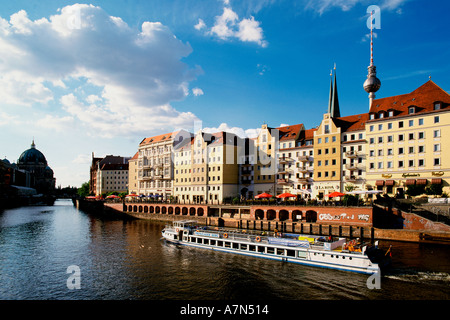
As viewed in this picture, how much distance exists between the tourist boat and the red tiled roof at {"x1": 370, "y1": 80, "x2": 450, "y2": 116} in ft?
125

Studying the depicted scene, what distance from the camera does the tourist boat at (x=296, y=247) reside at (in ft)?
122

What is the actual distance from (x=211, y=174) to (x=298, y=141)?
92.7 ft

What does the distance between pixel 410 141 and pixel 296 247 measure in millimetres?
40308

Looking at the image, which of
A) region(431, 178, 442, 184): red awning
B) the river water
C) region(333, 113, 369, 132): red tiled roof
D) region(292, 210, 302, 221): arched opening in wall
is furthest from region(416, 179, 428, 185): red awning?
region(292, 210, 302, 221): arched opening in wall

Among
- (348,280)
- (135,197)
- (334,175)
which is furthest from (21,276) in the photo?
(135,197)

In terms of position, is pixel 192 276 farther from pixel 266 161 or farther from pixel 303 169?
pixel 266 161

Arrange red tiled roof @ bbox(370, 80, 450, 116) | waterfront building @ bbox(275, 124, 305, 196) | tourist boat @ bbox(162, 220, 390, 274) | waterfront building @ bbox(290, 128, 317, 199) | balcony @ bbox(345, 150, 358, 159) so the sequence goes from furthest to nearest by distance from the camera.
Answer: waterfront building @ bbox(275, 124, 305, 196) < waterfront building @ bbox(290, 128, 317, 199) < balcony @ bbox(345, 150, 358, 159) < red tiled roof @ bbox(370, 80, 450, 116) < tourist boat @ bbox(162, 220, 390, 274)

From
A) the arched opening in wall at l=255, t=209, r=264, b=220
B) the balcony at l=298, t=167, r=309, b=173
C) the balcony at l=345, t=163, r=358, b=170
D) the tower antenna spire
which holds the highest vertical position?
the tower antenna spire

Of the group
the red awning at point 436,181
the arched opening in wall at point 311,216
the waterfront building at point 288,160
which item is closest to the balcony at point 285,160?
the waterfront building at point 288,160

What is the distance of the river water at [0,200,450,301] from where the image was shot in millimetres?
30000

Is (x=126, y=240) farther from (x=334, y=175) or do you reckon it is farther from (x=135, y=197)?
(x=135, y=197)

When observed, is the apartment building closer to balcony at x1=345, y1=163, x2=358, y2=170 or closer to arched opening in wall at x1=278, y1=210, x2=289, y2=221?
arched opening in wall at x1=278, y1=210, x2=289, y2=221

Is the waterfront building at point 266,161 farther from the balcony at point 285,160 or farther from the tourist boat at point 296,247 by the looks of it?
the tourist boat at point 296,247

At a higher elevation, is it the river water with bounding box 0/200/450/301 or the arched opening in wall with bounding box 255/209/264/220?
the arched opening in wall with bounding box 255/209/264/220
